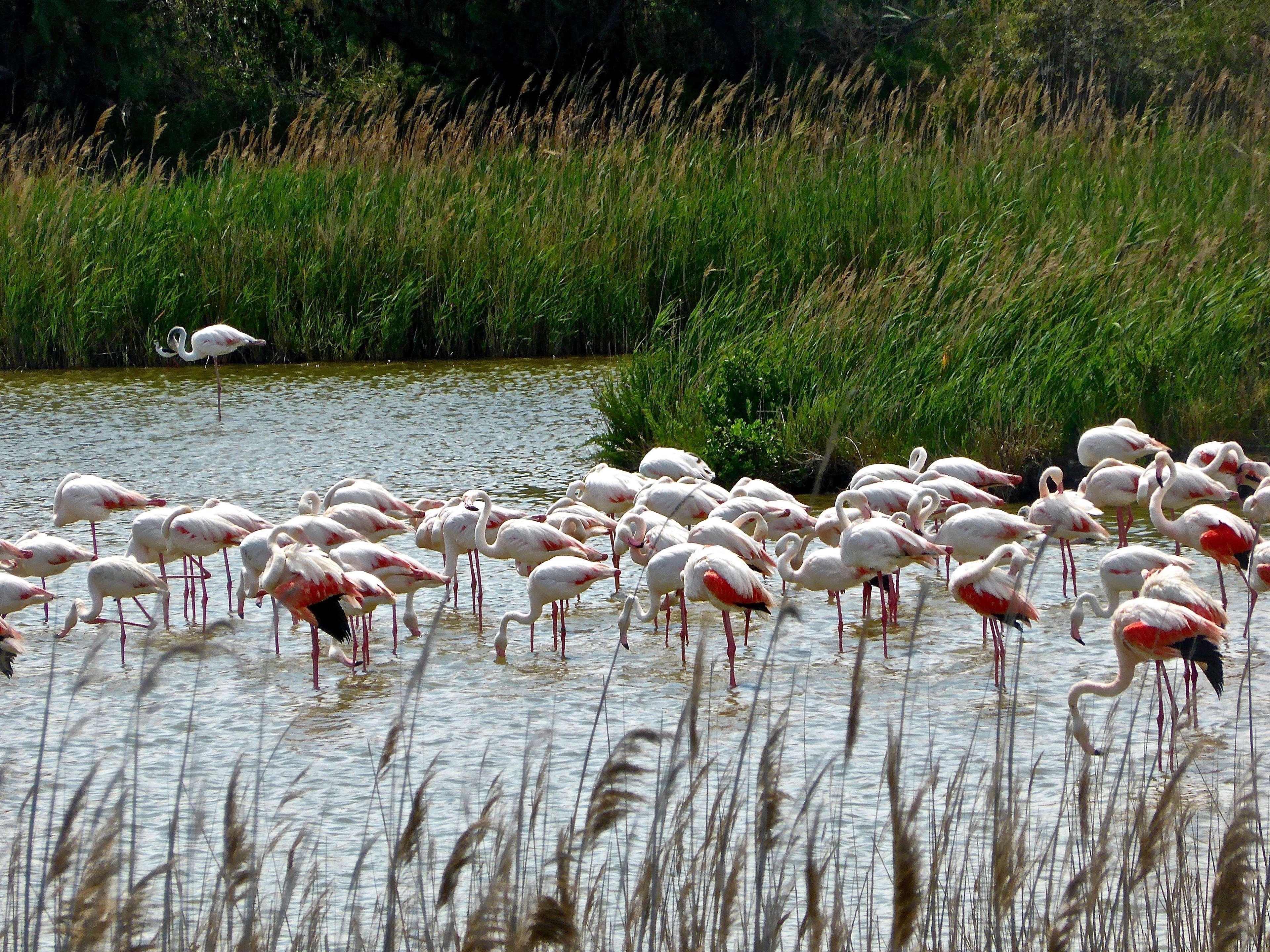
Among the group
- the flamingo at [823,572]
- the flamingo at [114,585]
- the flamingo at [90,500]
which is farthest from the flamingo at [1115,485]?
the flamingo at [90,500]

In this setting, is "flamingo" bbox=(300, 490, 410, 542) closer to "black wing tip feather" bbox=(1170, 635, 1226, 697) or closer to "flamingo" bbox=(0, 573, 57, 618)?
"flamingo" bbox=(0, 573, 57, 618)

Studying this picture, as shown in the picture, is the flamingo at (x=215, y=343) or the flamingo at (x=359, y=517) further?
the flamingo at (x=215, y=343)

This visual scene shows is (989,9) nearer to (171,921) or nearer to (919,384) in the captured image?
(919,384)

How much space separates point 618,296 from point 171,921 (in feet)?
30.3

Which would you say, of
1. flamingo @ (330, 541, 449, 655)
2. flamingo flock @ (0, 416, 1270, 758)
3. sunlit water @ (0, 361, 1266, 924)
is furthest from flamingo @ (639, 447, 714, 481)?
flamingo @ (330, 541, 449, 655)

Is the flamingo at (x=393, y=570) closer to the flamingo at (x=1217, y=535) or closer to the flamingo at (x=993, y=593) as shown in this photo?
the flamingo at (x=993, y=593)

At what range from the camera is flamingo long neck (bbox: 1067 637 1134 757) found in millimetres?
3734

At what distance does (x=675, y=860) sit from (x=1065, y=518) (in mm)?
3450

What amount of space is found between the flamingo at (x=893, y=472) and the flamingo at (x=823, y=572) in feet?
3.15

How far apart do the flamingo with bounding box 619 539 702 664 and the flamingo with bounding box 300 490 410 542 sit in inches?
49.1

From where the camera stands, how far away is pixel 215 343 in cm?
1012

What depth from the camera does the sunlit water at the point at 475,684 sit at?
3932 millimetres

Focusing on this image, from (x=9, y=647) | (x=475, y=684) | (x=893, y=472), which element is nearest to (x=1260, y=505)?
(x=893, y=472)

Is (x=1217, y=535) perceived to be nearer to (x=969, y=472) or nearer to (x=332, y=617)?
(x=969, y=472)
